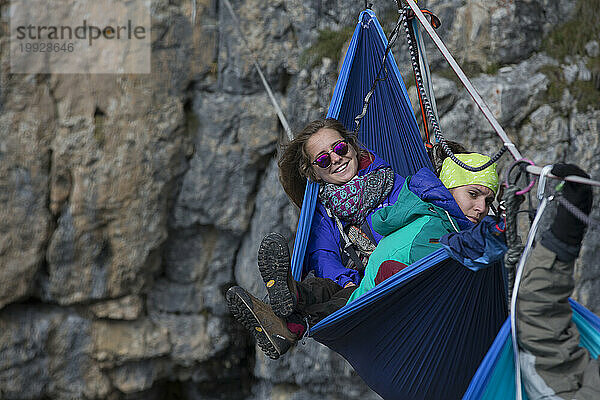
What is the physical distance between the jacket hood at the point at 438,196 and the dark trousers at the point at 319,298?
0.30 meters

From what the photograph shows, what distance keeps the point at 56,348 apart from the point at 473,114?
2.53 m

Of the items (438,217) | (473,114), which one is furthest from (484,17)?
(438,217)

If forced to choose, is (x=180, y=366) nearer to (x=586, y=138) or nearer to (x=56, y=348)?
(x=56, y=348)

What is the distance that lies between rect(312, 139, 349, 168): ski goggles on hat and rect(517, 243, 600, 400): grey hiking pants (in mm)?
773

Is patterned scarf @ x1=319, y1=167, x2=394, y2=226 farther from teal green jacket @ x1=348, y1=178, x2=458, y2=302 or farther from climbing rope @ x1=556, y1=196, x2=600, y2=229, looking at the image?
climbing rope @ x1=556, y1=196, x2=600, y2=229

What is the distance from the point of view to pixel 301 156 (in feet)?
5.52

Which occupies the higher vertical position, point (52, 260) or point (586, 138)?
point (586, 138)

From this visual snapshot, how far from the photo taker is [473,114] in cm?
280

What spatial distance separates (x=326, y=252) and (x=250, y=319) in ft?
1.15

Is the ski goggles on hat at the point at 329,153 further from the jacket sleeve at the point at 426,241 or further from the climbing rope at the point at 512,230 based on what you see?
the climbing rope at the point at 512,230

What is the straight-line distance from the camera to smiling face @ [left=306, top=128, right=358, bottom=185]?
1.59 m

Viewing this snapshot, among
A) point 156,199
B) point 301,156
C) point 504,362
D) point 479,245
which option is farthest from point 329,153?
point 156,199

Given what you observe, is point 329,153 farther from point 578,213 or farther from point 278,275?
point 578,213

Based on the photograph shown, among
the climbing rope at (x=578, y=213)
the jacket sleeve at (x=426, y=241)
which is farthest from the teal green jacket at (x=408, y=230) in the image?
the climbing rope at (x=578, y=213)
